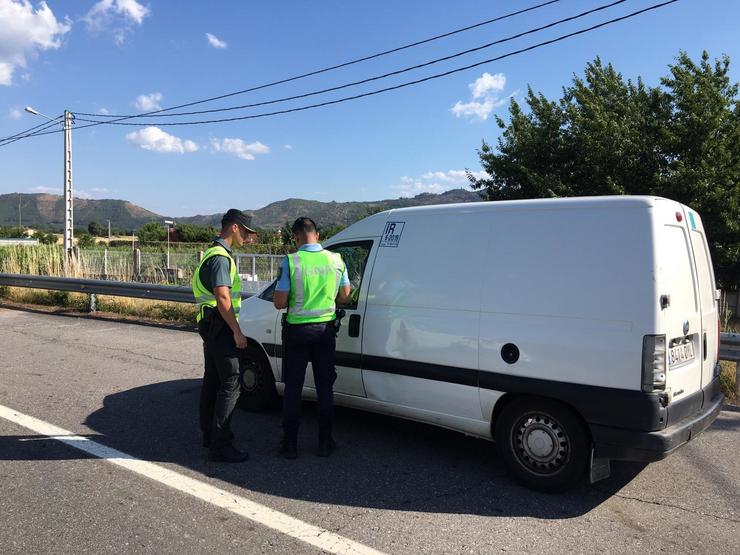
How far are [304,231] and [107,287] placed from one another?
30.0ft

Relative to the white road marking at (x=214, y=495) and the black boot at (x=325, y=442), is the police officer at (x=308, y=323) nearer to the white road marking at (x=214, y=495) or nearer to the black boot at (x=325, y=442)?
the black boot at (x=325, y=442)

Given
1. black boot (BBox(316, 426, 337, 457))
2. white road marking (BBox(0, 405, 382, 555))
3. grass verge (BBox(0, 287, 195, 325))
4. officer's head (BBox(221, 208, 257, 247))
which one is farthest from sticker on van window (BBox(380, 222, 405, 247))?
grass verge (BBox(0, 287, 195, 325))

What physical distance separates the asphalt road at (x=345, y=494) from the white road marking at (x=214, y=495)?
5 cm

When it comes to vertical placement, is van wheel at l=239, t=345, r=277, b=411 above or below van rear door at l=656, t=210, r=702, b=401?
below

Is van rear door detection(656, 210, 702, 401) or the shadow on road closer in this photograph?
van rear door detection(656, 210, 702, 401)

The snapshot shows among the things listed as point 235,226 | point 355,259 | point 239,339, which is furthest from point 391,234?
point 239,339

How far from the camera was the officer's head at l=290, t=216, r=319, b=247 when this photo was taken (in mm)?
4449

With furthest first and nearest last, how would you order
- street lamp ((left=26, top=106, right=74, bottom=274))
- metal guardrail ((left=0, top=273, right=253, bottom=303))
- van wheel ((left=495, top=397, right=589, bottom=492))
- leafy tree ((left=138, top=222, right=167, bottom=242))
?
leafy tree ((left=138, top=222, right=167, bottom=242)) < street lamp ((left=26, top=106, right=74, bottom=274)) < metal guardrail ((left=0, top=273, right=253, bottom=303)) < van wheel ((left=495, top=397, right=589, bottom=492))

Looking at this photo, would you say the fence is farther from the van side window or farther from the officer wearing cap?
the officer wearing cap

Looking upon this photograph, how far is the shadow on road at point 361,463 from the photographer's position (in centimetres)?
367

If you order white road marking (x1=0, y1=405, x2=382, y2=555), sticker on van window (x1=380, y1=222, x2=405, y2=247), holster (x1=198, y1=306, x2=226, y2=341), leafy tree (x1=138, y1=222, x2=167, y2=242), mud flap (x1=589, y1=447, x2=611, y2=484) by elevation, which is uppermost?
leafy tree (x1=138, y1=222, x2=167, y2=242)

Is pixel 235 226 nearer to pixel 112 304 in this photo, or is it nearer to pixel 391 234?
pixel 391 234

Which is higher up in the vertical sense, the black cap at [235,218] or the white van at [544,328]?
the black cap at [235,218]

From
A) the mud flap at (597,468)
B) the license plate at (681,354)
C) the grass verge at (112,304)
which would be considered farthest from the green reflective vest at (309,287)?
the grass verge at (112,304)
